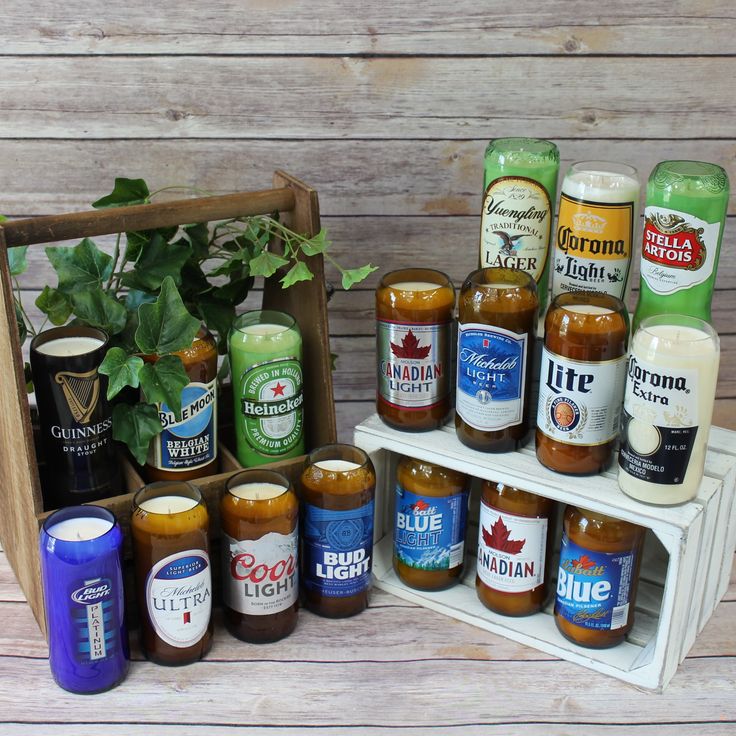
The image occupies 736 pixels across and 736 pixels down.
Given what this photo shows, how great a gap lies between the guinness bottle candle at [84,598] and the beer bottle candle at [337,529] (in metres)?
0.24

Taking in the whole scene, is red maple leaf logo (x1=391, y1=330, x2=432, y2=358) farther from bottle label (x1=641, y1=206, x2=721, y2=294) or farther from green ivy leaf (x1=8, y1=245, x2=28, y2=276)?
green ivy leaf (x1=8, y1=245, x2=28, y2=276)

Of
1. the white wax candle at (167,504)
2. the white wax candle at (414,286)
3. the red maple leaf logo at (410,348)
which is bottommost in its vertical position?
the white wax candle at (167,504)

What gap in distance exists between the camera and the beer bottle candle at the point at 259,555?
3.87 feet

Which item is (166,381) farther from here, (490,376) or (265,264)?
(490,376)

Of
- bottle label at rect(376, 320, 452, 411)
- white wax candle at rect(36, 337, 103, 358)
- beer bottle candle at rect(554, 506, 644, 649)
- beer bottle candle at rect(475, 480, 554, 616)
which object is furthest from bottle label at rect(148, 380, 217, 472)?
beer bottle candle at rect(554, 506, 644, 649)

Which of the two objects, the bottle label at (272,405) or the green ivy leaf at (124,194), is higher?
the green ivy leaf at (124,194)

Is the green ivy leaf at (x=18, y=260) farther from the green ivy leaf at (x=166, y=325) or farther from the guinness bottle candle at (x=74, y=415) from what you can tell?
the green ivy leaf at (x=166, y=325)

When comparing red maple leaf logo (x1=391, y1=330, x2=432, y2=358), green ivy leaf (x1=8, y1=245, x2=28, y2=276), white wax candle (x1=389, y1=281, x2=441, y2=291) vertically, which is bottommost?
red maple leaf logo (x1=391, y1=330, x2=432, y2=358)

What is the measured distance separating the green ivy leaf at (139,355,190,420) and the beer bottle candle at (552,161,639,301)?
473 mm

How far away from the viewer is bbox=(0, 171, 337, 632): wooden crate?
3.71ft

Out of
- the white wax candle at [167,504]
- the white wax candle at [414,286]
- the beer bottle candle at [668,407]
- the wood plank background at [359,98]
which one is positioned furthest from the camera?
the wood plank background at [359,98]

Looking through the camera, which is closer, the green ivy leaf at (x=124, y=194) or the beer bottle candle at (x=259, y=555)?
the beer bottle candle at (x=259, y=555)

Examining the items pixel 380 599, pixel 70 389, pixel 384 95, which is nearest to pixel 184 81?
pixel 384 95

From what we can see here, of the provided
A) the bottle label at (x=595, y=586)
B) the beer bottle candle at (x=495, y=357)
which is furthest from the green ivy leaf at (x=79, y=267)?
the bottle label at (x=595, y=586)
